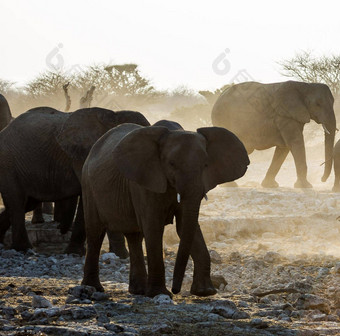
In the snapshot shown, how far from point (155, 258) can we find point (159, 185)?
611 mm

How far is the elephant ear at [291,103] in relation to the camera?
18062 mm

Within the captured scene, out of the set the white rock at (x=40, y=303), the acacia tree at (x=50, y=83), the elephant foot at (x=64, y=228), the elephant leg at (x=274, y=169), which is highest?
the acacia tree at (x=50, y=83)

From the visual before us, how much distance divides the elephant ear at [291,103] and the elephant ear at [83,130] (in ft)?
28.5

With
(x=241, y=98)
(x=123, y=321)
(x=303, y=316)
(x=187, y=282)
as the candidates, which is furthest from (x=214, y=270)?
(x=241, y=98)

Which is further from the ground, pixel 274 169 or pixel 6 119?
pixel 6 119

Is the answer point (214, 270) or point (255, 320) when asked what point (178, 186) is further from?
point (214, 270)

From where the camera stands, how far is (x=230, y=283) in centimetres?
851

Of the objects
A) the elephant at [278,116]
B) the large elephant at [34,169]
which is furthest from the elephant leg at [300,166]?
the large elephant at [34,169]

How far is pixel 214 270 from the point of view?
9555 mm

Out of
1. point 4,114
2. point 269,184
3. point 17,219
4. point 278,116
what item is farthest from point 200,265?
point 278,116

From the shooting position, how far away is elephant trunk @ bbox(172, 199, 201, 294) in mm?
6289

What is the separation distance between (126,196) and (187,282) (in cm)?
127

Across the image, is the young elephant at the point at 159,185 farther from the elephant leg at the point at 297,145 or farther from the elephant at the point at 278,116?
the elephant at the point at 278,116

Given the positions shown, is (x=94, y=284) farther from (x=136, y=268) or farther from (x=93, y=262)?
(x=136, y=268)
